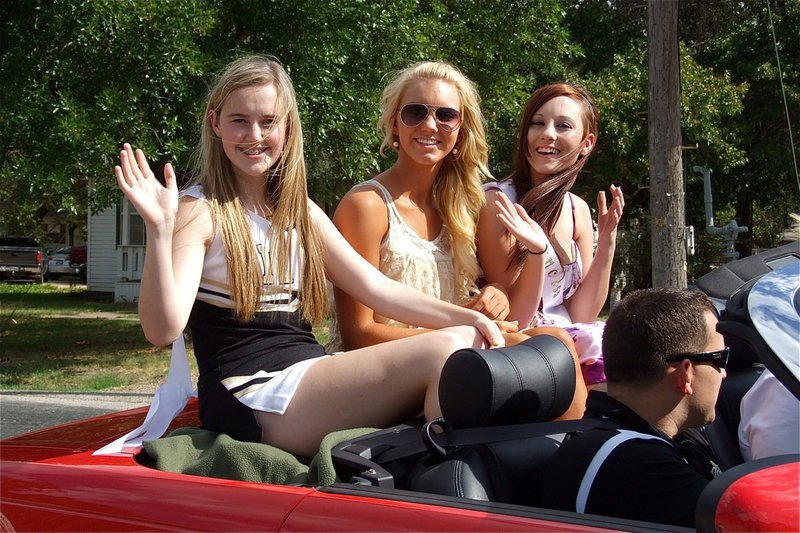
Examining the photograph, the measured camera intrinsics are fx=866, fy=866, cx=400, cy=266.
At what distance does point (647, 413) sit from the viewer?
200cm

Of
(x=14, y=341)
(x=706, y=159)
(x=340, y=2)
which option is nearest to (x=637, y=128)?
(x=706, y=159)

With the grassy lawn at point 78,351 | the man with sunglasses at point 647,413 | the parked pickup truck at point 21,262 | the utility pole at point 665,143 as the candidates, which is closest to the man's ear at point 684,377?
the man with sunglasses at point 647,413

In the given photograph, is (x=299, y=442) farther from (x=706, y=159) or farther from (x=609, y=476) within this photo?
(x=706, y=159)

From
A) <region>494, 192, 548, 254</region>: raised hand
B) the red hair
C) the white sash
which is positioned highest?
the red hair

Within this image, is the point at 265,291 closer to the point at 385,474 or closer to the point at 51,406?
the point at 385,474

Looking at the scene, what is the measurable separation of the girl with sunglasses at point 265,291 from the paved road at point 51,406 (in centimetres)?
514

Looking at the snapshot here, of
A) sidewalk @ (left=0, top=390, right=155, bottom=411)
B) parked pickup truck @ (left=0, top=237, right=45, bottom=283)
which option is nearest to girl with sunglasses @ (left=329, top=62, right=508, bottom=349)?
sidewalk @ (left=0, top=390, right=155, bottom=411)

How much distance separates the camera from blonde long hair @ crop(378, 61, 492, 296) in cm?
318

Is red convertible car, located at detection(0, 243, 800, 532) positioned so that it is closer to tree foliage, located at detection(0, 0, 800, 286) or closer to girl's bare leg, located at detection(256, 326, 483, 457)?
girl's bare leg, located at detection(256, 326, 483, 457)

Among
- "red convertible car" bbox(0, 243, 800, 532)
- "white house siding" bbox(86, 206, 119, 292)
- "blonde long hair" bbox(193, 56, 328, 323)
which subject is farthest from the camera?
"white house siding" bbox(86, 206, 119, 292)

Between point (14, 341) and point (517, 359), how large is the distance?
14.1 metres

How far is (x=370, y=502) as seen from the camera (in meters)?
1.70

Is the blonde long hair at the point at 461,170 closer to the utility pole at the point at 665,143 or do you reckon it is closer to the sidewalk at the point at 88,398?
the utility pole at the point at 665,143

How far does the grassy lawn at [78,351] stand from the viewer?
33.1 ft
